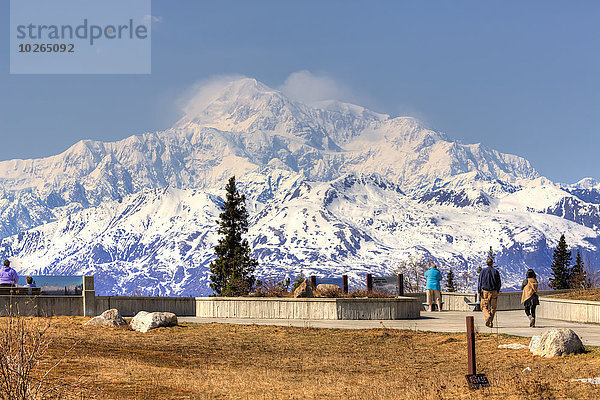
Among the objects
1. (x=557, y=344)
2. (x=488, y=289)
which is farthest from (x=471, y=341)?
(x=488, y=289)

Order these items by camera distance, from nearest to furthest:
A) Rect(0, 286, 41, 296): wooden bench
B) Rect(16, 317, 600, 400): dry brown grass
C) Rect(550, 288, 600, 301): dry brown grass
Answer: Rect(16, 317, 600, 400): dry brown grass → Rect(0, 286, 41, 296): wooden bench → Rect(550, 288, 600, 301): dry brown grass

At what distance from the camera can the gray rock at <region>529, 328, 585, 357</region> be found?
18.5 m

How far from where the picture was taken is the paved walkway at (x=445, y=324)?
24578mm

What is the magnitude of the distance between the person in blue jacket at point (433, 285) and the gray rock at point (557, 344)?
14.5 meters

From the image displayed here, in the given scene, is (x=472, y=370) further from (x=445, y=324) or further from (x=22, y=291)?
(x=22, y=291)

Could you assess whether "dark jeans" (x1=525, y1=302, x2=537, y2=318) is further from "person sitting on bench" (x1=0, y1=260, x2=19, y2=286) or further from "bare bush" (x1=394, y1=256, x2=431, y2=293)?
"bare bush" (x1=394, y1=256, x2=431, y2=293)

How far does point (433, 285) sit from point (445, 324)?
6904 millimetres

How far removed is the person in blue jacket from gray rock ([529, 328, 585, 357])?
14.5 m

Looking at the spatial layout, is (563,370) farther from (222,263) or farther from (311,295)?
(222,263)

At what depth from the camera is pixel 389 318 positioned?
99.8 ft

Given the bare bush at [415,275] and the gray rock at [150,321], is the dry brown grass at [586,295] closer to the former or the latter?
the gray rock at [150,321]

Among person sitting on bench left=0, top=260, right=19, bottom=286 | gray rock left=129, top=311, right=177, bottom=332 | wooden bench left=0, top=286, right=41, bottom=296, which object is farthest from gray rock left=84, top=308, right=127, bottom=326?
person sitting on bench left=0, top=260, right=19, bottom=286

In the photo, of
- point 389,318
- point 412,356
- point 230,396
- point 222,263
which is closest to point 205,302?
point 389,318

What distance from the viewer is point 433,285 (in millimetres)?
34562
